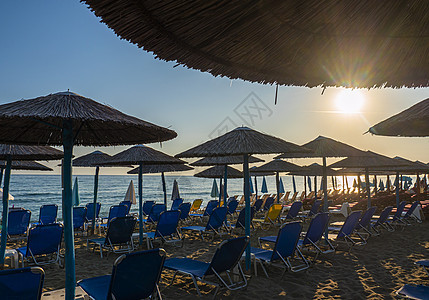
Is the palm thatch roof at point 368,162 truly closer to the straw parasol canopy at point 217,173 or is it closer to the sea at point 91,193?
the straw parasol canopy at point 217,173

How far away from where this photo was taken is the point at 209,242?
26.7ft

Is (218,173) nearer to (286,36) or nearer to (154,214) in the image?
(154,214)

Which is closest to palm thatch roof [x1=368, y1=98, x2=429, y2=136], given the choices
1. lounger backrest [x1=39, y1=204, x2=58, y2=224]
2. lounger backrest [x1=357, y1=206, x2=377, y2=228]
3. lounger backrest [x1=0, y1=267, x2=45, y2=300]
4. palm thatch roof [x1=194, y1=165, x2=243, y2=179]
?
lounger backrest [x1=0, y1=267, x2=45, y2=300]

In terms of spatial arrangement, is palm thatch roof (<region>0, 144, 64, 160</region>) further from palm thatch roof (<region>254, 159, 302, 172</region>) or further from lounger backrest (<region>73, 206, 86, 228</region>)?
palm thatch roof (<region>254, 159, 302, 172</region>)

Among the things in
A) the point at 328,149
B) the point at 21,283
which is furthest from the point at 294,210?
the point at 21,283

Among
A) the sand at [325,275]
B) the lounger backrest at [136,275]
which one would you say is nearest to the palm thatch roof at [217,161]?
the sand at [325,275]

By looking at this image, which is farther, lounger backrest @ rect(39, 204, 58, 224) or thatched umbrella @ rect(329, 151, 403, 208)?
lounger backrest @ rect(39, 204, 58, 224)

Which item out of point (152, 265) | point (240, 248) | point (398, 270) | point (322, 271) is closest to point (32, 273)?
point (152, 265)

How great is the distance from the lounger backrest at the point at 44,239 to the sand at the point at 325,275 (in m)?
0.37

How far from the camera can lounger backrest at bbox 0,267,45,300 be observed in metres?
2.49

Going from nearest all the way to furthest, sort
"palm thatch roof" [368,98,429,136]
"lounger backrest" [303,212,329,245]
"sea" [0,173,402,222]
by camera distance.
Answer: "palm thatch roof" [368,98,429,136], "lounger backrest" [303,212,329,245], "sea" [0,173,402,222]

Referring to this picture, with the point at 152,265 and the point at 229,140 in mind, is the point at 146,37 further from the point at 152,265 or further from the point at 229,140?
the point at 229,140

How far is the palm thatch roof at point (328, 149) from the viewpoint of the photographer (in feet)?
22.8

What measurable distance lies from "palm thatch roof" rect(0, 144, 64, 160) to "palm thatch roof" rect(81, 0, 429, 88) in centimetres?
491
